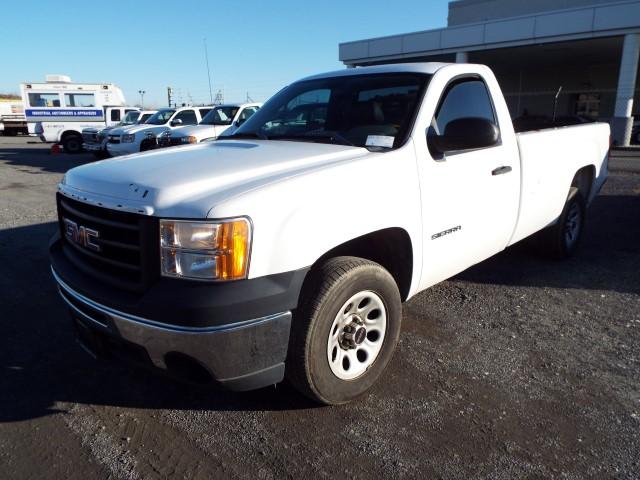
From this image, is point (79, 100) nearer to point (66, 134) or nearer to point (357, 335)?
point (66, 134)

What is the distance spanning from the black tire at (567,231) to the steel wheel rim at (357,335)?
2997 millimetres

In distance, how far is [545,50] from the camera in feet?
73.2

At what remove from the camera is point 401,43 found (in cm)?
2336

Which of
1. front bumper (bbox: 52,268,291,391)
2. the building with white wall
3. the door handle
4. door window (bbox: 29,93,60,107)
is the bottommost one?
front bumper (bbox: 52,268,291,391)

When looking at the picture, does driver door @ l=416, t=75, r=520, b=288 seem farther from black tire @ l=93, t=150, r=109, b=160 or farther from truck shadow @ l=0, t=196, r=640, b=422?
black tire @ l=93, t=150, r=109, b=160

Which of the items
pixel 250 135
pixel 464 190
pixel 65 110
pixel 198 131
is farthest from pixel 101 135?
pixel 464 190

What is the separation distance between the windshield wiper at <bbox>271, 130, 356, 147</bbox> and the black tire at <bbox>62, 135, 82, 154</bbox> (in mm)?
22049

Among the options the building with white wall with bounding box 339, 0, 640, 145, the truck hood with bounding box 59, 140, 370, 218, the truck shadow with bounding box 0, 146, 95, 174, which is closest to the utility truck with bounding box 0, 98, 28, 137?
the truck shadow with bounding box 0, 146, 95, 174

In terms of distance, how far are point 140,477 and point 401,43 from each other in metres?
24.0

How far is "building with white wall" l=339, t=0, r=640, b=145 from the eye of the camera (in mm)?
18703

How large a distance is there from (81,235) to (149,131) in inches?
505

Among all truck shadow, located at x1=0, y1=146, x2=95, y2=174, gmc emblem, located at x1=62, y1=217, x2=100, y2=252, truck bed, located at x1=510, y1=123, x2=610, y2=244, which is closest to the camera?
gmc emblem, located at x1=62, y1=217, x2=100, y2=252

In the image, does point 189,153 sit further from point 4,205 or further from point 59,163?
point 59,163

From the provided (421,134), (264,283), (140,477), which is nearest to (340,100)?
(421,134)
